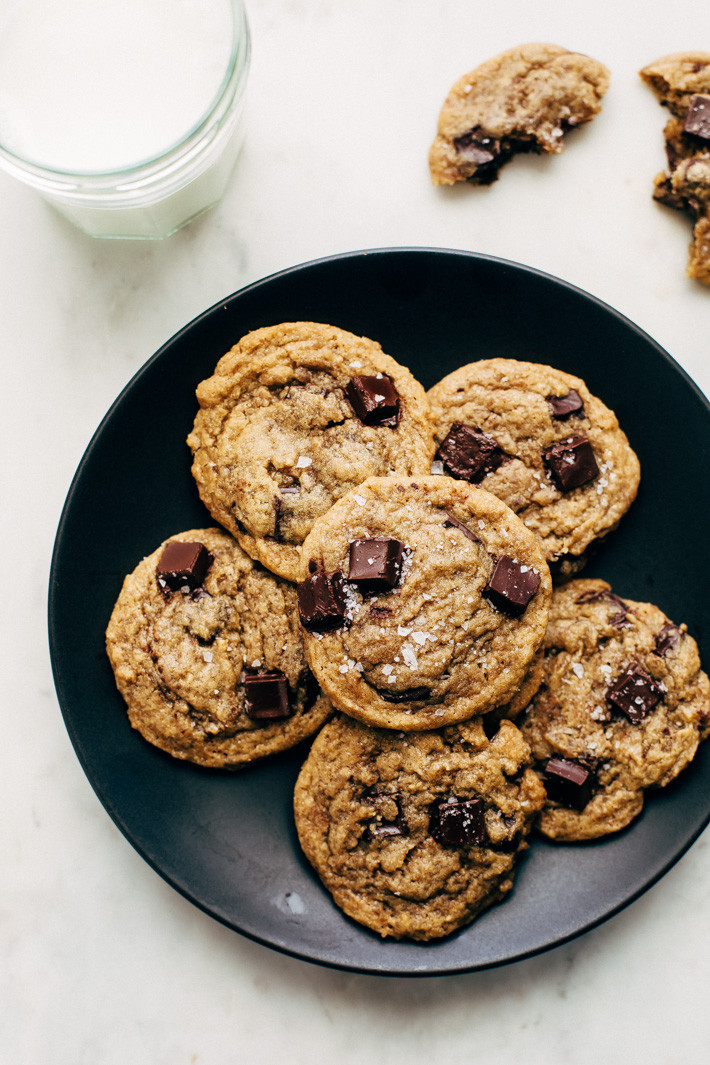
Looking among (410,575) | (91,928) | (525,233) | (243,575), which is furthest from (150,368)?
(91,928)

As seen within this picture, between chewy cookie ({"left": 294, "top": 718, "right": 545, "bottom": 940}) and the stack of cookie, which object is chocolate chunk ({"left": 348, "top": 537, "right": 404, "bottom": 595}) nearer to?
the stack of cookie

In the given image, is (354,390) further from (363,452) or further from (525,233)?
(525,233)

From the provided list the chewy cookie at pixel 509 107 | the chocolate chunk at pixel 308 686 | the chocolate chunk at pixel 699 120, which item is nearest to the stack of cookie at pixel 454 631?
the chocolate chunk at pixel 308 686

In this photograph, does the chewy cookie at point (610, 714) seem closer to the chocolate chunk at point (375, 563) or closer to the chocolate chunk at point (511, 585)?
the chocolate chunk at point (511, 585)

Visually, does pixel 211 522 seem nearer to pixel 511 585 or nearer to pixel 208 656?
pixel 208 656

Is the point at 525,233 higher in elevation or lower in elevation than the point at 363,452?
higher

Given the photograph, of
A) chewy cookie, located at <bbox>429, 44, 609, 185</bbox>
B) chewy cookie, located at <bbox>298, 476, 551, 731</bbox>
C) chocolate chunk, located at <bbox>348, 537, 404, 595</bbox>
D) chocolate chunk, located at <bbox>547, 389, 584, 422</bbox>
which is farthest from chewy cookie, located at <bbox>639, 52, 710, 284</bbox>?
chocolate chunk, located at <bbox>348, 537, 404, 595</bbox>
